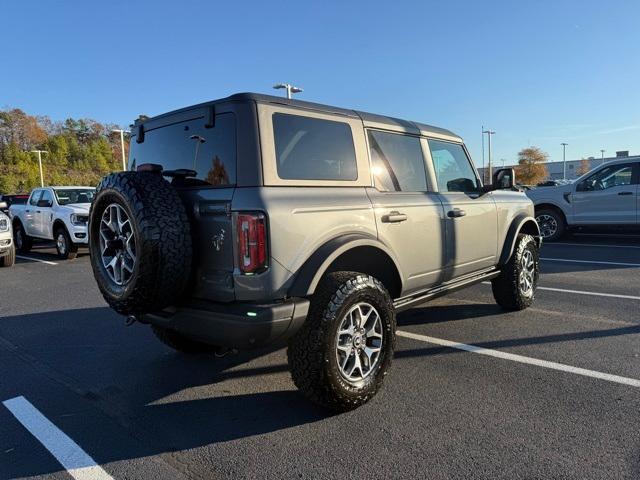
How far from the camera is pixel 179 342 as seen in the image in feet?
13.2

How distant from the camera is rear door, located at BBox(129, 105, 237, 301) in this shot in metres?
2.78

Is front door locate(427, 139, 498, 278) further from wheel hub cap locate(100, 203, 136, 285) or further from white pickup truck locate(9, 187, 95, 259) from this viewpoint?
white pickup truck locate(9, 187, 95, 259)

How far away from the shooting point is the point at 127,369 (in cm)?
388

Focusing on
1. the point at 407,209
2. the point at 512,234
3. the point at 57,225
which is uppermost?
the point at 407,209

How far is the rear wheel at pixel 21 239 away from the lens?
12.9 metres

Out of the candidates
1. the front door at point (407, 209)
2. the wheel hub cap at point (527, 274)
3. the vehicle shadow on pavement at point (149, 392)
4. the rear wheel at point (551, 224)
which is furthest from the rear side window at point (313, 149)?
the rear wheel at point (551, 224)

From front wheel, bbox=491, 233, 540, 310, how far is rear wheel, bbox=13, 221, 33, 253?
41.4ft

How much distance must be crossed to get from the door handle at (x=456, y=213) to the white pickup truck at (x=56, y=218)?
906 centimetres

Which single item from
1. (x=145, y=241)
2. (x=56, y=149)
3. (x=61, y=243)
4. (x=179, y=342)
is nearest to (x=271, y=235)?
(x=145, y=241)

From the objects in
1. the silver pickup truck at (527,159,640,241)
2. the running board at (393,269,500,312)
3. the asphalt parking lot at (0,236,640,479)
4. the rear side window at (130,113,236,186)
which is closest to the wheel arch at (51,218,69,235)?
the asphalt parking lot at (0,236,640,479)

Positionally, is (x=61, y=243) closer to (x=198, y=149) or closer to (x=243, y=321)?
(x=198, y=149)

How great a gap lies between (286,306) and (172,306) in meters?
0.79

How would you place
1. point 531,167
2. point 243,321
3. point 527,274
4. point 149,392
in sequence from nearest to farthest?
1. point 243,321
2. point 149,392
3. point 527,274
4. point 531,167

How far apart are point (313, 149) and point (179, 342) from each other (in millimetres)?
2085
